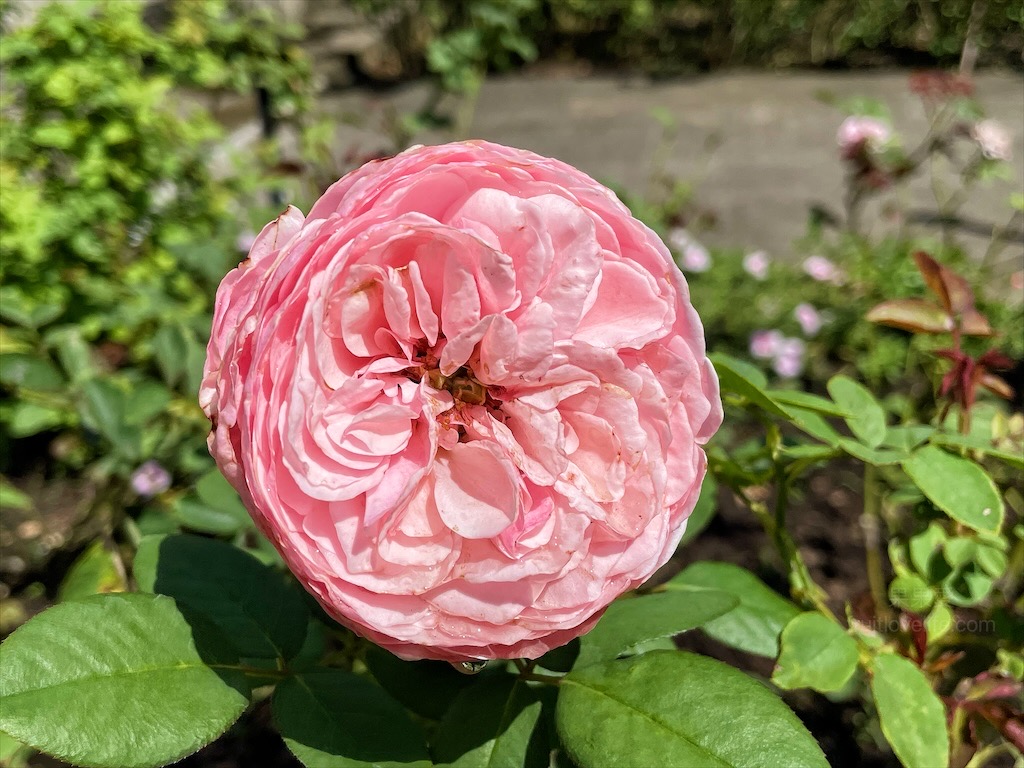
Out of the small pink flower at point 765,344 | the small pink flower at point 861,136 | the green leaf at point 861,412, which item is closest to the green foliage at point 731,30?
the small pink flower at point 861,136

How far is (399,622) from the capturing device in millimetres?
453

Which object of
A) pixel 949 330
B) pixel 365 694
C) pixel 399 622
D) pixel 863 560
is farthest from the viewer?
pixel 863 560

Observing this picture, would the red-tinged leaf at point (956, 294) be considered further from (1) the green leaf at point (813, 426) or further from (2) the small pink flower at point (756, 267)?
(2) the small pink flower at point (756, 267)

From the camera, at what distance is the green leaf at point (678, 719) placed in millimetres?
458

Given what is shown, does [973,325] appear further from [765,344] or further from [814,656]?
[765,344]

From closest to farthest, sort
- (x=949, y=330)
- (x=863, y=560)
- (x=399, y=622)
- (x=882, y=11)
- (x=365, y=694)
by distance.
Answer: (x=399, y=622) < (x=365, y=694) < (x=949, y=330) < (x=863, y=560) < (x=882, y=11)

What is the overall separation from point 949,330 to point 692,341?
434mm

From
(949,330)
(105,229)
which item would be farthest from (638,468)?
(105,229)

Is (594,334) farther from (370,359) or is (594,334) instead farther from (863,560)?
(863,560)

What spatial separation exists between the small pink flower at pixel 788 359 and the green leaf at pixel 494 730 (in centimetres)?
167

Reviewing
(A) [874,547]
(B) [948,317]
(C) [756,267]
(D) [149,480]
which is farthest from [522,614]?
(C) [756,267]

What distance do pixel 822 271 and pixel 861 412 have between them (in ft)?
6.52

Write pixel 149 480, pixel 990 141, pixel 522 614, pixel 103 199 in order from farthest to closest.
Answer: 1. pixel 990 141
2. pixel 103 199
3. pixel 149 480
4. pixel 522 614

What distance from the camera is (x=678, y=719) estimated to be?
0.48 metres
